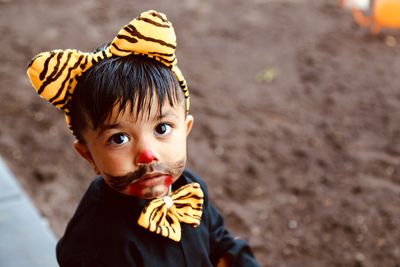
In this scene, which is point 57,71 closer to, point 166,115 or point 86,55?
point 86,55

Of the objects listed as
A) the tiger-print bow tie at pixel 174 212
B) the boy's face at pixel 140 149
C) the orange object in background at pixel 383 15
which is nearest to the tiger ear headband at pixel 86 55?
the boy's face at pixel 140 149

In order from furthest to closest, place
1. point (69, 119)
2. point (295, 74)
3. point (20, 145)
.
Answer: point (295, 74), point (20, 145), point (69, 119)

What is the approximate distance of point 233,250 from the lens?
1693mm

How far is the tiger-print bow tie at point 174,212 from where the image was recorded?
1353 millimetres

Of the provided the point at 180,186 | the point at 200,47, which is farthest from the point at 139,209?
the point at 200,47

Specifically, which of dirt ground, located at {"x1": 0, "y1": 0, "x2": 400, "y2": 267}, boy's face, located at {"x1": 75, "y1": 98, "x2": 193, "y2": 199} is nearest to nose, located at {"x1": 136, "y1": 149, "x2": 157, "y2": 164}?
boy's face, located at {"x1": 75, "y1": 98, "x2": 193, "y2": 199}

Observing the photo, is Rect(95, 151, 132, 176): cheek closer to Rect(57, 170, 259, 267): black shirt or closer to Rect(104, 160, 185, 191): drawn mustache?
Rect(104, 160, 185, 191): drawn mustache

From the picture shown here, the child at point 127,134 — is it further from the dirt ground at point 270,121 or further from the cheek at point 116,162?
the dirt ground at point 270,121

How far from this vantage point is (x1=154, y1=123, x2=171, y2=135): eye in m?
1.28

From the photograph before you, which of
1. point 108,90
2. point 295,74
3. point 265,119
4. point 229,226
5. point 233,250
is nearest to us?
point 108,90

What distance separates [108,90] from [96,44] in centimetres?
369

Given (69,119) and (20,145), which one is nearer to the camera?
(69,119)

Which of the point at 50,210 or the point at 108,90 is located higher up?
the point at 108,90

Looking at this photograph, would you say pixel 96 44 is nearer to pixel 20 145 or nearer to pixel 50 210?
pixel 20 145
